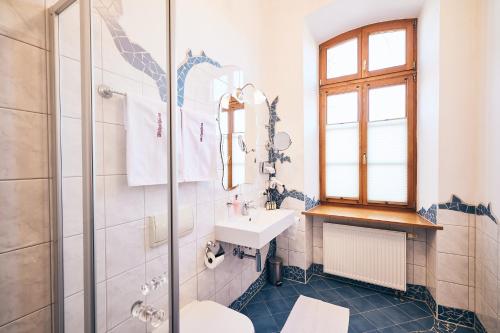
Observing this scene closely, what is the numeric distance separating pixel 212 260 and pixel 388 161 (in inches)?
79.3

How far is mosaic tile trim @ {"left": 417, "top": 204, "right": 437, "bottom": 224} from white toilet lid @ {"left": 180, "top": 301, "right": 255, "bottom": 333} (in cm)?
166

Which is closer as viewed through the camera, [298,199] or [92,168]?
[92,168]

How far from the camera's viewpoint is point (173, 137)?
0.59 metres

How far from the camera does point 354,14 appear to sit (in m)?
2.21

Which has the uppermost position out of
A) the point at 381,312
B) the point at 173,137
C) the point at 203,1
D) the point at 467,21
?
the point at 203,1

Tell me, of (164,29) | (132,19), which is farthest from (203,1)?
(164,29)

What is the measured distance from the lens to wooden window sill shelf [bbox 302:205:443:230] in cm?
185

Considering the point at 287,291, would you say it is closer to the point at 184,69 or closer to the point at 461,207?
the point at 461,207

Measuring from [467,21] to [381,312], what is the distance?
2385 mm

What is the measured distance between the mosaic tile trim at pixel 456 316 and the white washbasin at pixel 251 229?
135cm

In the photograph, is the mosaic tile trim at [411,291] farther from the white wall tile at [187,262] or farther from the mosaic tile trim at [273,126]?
the white wall tile at [187,262]

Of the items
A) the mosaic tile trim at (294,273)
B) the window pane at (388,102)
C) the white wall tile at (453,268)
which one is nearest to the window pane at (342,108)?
the window pane at (388,102)

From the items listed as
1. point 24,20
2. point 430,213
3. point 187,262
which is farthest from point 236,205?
point 430,213

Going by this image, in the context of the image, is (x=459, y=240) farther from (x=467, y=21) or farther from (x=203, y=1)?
(x=203, y=1)
